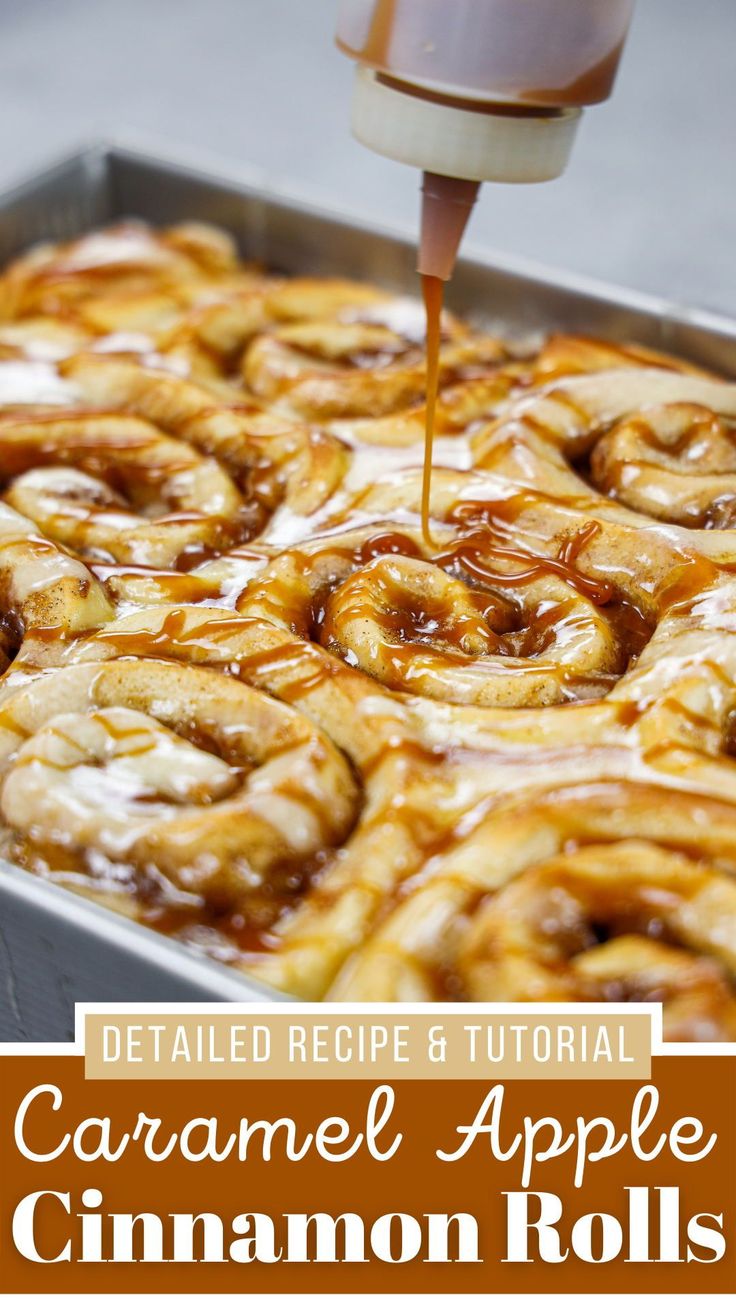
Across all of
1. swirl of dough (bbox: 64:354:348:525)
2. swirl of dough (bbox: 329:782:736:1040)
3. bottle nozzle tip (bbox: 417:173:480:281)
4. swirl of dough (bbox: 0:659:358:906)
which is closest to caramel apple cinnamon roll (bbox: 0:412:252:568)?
swirl of dough (bbox: 64:354:348:525)

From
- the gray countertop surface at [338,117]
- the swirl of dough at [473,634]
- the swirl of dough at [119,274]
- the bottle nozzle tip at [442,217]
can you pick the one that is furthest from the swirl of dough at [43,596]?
the gray countertop surface at [338,117]

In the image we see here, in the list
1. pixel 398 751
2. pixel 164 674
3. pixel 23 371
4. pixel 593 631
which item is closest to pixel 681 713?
pixel 593 631

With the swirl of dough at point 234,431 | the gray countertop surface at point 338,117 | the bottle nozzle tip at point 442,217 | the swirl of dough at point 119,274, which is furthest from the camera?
the gray countertop surface at point 338,117

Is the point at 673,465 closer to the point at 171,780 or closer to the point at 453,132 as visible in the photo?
the point at 453,132

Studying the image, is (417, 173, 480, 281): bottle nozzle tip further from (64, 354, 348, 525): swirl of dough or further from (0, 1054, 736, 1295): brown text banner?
(0, 1054, 736, 1295): brown text banner

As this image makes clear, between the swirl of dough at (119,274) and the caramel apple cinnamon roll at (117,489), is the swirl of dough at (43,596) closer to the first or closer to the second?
the caramel apple cinnamon roll at (117,489)

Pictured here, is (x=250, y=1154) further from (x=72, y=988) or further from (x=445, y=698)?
(x=445, y=698)
